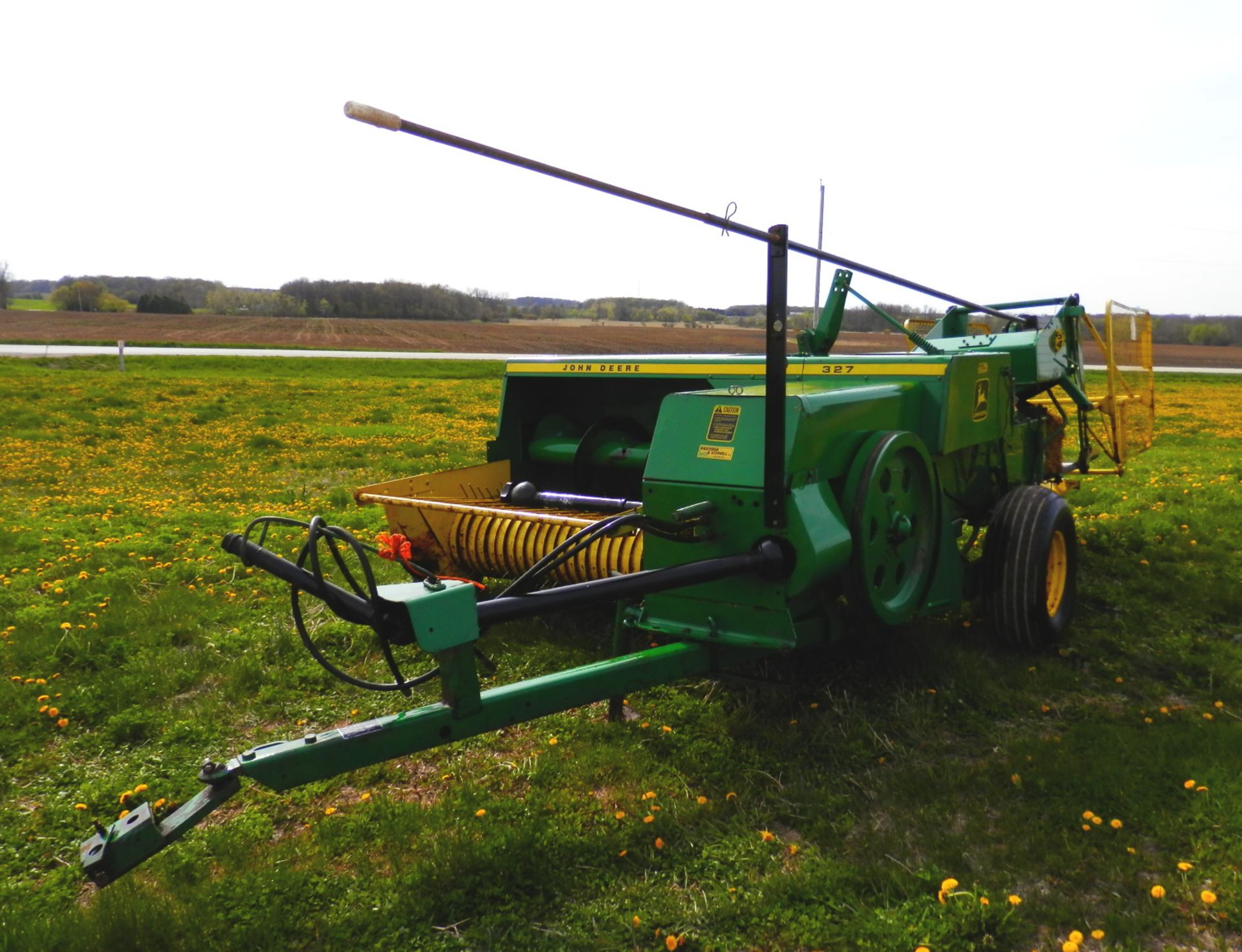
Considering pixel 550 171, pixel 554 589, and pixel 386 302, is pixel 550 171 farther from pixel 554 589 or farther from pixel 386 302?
pixel 386 302

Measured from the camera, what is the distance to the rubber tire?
4.47m

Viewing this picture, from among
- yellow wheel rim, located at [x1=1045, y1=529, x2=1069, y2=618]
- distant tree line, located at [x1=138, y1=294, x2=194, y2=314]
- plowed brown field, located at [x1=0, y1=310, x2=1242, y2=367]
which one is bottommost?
yellow wheel rim, located at [x1=1045, y1=529, x2=1069, y2=618]

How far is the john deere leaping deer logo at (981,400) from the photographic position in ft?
15.3

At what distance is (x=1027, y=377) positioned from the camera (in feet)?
18.8

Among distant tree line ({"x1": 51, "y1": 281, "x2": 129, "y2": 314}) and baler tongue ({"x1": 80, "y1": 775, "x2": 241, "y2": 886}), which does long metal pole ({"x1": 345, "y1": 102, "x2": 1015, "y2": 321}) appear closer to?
baler tongue ({"x1": 80, "y1": 775, "x2": 241, "y2": 886})

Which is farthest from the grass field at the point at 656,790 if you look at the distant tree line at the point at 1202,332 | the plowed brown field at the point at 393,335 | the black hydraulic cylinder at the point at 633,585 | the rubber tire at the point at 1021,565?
the distant tree line at the point at 1202,332

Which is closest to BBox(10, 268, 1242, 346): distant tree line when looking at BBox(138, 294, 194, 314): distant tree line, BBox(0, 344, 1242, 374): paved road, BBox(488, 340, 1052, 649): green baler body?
BBox(138, 294, 194, 314): distant tree line

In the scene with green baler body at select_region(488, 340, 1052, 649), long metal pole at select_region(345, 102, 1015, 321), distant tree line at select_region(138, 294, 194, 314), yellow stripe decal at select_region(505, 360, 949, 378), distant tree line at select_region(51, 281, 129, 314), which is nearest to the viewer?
long metal pole at select_region(345, 102, 1015, 321)

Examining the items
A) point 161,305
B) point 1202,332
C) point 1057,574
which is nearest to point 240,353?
point 161,305

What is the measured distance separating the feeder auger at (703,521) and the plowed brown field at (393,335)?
2050 centimetres

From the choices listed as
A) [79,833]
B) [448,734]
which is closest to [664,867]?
[448,734]

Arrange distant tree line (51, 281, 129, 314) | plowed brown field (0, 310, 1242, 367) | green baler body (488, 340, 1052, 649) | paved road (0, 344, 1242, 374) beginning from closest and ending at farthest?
green baler body (488, 340, 1052, 649)
paved road (0, 344, 1242, 374)
plowed brown field (0, 310, 1242, 367)
distant tree line (51, 281, 129, 314)

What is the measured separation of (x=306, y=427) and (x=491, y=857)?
1072 cm

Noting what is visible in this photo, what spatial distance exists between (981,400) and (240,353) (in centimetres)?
2748
